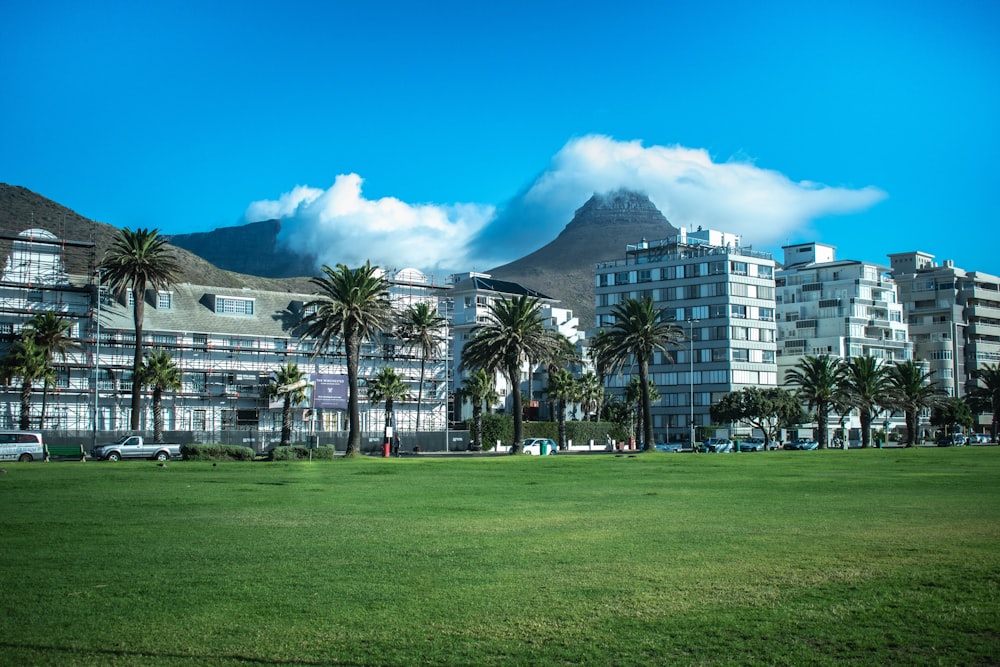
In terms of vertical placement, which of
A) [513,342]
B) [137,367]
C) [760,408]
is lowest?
[760,408]

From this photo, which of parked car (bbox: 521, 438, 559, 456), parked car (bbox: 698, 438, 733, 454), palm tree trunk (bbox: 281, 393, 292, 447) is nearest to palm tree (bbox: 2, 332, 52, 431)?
palm tree trunk (bbox: 281, 393, 292, 447)

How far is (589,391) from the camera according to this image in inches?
4663

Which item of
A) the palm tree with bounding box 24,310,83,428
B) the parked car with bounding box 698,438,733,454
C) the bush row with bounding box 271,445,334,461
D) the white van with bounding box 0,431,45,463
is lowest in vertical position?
the parked car with bounding box 698,438,733,454

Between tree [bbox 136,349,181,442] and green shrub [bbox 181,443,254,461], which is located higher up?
tree [bbox 136,349,181,442]

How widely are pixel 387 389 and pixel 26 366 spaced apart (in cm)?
3587

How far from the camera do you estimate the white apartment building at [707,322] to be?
138 metres

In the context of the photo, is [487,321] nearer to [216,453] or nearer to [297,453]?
[297,453]

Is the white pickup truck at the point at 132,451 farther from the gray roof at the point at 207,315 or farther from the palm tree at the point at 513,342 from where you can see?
the gray roof at the point at 207,315

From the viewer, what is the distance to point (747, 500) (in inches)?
1127

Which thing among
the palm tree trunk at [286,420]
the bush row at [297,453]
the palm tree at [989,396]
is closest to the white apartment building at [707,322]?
the palm tree at [989,396]

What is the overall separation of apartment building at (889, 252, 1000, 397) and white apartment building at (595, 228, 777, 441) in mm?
39646

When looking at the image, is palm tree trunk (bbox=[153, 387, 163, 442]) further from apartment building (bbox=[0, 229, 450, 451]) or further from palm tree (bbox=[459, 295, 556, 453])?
palm tree (bbox=[459, 295, 556, 453])

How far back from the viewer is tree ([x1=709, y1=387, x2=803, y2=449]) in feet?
387

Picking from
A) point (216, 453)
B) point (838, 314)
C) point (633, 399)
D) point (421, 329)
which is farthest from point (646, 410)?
point (838, 314)
